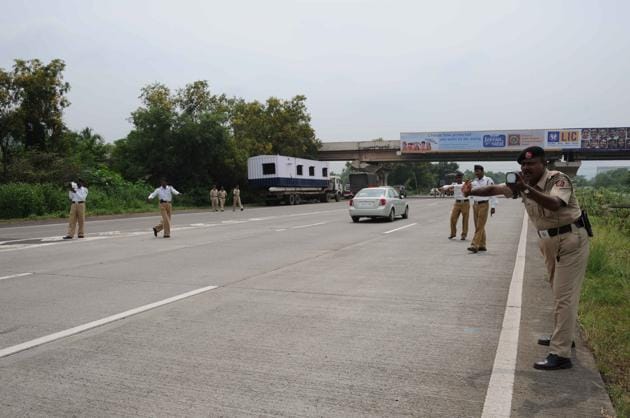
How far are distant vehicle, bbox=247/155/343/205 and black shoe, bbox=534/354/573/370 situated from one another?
122 ft

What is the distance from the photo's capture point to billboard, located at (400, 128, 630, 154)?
188 feet

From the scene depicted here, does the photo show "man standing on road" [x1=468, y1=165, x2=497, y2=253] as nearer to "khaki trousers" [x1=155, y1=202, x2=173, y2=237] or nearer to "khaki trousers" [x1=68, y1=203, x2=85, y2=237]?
"khaki trousers" [x1=155, y1=202, x2=173, y2=237]

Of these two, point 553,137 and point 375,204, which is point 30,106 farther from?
point 553,137

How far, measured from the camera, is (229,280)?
8.11m

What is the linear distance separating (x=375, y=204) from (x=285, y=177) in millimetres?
22839

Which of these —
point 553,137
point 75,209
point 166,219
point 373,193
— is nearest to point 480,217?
point 166,219

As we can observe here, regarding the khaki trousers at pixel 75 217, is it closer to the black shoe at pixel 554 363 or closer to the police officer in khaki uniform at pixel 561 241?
the police officer in khaki uniform at pixel 561 241

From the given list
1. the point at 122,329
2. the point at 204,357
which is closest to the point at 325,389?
the point at 204,357

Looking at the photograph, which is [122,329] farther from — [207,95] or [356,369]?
[207,95]

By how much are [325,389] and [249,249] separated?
832cm

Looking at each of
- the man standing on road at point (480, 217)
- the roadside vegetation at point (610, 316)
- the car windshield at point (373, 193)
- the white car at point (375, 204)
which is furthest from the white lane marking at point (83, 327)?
the car windshield at point (373, 193)

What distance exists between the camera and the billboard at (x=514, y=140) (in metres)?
57.4

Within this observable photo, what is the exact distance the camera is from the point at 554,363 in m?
4.28

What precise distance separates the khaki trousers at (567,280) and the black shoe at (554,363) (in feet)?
0.13
